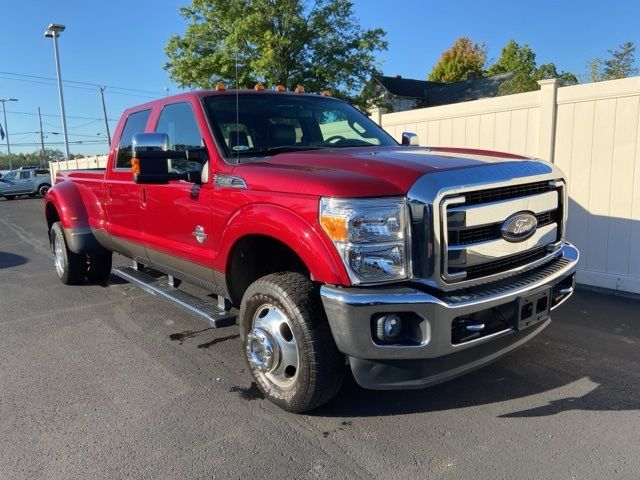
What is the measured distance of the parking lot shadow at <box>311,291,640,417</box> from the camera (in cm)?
327

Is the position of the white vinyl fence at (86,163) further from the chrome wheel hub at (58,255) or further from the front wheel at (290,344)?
the front wheel at (290,344)

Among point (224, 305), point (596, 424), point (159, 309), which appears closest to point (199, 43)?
point (159, 309)

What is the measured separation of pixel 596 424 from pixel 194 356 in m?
2.86

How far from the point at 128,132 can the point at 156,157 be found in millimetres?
2033

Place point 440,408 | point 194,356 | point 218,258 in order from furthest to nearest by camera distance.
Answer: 1. point 194,356
2. point 218,258
3. point 440,408

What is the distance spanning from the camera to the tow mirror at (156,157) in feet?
11.5

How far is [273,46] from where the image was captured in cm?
2150

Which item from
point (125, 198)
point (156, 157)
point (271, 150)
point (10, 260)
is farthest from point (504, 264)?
point (10, 260)

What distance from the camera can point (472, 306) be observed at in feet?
8.77

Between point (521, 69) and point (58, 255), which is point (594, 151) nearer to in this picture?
point (58, 255)

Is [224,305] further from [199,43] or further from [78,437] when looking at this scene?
[199,43]

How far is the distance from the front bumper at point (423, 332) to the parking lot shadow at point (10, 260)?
7.40m

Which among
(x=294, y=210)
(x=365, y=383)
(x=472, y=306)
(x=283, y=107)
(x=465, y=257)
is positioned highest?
(x=283, y=107)

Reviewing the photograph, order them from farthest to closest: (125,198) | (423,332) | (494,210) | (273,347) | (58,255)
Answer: (58,255) < (125,198) < (273,347) < (494,210) < (423,332)
